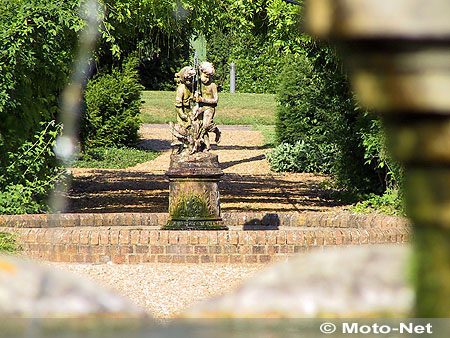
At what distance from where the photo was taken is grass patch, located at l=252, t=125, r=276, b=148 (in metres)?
25.0

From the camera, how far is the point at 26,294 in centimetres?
78

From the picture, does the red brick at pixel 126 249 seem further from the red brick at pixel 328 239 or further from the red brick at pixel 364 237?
the red brick at pixel 364 237

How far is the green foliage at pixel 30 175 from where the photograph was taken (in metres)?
9.30

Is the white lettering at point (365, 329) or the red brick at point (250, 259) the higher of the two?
the white lettering at point (365, 329)

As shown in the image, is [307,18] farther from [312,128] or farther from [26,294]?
[312,128]

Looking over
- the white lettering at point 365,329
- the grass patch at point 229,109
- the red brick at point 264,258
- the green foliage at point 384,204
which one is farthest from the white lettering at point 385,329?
the grass patch at point 229,109

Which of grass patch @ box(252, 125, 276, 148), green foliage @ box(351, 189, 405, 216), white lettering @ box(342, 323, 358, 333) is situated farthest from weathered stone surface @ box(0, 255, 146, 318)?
grass patch @ box(252, 125, 276, 148)

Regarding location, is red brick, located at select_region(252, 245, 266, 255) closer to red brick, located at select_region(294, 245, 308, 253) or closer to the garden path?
red brick, located at select_region(294, 245, 308, 253)

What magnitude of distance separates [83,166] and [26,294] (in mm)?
19543

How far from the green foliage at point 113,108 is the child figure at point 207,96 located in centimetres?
1364

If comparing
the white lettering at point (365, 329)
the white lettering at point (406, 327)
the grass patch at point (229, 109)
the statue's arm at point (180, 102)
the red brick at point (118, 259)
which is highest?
the grass patch at point (229, 109)

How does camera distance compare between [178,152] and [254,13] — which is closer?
[178,152]

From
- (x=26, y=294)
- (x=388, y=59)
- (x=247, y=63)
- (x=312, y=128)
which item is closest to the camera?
(x=388, y=59)

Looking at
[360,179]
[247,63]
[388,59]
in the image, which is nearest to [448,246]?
[388,59]
